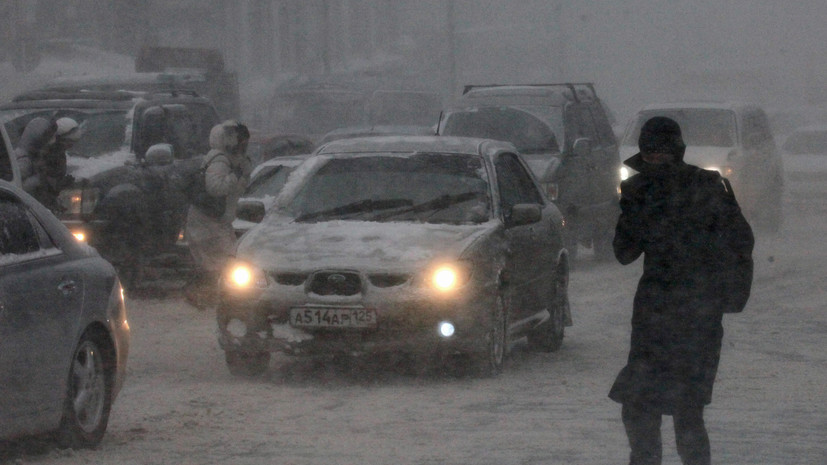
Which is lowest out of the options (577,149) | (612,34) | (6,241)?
(612,34)

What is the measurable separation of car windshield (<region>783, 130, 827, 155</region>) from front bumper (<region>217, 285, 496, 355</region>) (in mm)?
19084

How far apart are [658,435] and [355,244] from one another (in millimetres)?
3651

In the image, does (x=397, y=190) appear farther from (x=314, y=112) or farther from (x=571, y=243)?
(x=314, y=112)

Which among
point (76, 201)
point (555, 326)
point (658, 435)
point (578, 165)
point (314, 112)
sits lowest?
point (314, 112)

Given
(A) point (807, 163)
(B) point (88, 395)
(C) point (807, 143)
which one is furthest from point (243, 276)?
(C) point (807, 143)

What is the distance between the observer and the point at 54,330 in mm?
6844

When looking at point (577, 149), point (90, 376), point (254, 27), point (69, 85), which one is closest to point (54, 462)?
point (90, 376)

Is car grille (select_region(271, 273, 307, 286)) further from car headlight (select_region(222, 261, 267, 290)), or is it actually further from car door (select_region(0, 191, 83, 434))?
car door (select_region(0, 191, 83, 434))

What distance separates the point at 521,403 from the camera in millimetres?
8562

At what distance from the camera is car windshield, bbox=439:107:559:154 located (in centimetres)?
1716

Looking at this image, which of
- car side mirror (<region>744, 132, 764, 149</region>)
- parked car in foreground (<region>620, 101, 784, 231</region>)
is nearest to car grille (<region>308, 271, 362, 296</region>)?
parked car in foreground (<region>620, 101, 784, 231</region>)

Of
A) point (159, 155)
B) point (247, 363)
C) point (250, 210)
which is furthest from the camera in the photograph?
point (159, 155)

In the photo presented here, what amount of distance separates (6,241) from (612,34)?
8709cm

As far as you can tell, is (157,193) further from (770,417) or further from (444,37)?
(444,37)
